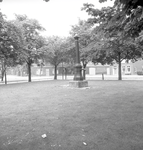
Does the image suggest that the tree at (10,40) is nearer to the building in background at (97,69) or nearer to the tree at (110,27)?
the tree at (110,27)

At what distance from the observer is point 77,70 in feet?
43.8

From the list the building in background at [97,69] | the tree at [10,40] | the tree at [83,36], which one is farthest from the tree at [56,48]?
the building in background at [97,69]

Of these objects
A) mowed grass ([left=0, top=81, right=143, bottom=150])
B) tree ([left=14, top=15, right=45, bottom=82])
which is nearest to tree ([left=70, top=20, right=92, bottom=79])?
tree ([left=14, top=15, right=45, bottom=82])

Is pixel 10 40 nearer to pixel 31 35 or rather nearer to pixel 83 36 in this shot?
pixel 31 35

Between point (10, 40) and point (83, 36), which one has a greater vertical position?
point (83, 36)

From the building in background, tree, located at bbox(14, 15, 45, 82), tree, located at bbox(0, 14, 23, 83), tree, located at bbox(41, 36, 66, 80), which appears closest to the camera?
tree, located at bbox(0, 14, 23, 83)

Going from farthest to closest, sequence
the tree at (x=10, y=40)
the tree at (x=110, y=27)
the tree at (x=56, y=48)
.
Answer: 1. the tree at (x=56, y=48)
2. the tree at (x=10, y=40)
3. the tree at (x=110, y=27)

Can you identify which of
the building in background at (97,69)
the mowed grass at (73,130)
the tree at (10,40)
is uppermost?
the tree at (10,40)

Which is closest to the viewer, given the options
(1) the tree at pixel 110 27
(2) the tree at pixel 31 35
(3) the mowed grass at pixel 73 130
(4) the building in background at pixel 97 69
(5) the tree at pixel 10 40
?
(3) the mowed grass at pixel 73 130

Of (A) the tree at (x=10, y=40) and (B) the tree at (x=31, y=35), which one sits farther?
(B) the tree at (x=31, y=35)

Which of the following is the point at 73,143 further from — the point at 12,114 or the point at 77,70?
the point at 77,70

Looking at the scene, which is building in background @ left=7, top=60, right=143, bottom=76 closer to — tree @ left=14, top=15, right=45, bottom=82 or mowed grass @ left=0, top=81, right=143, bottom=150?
tree @ left=14, top=15, right=45, bottom=82

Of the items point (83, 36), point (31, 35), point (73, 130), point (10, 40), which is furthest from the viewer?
point (31, 35)

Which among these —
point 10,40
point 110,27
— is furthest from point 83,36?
point 110,27
